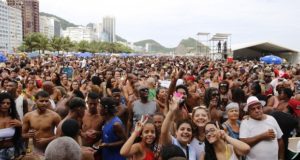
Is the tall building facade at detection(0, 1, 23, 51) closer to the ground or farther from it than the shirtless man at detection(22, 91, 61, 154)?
farther from it

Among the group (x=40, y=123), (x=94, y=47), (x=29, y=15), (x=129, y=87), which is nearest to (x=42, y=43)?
(x=94, y=47)

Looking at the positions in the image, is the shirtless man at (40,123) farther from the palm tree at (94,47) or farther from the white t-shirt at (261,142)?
the palm tree at (94,47)

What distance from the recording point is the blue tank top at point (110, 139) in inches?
184

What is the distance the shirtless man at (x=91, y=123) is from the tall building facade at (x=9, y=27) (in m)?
155

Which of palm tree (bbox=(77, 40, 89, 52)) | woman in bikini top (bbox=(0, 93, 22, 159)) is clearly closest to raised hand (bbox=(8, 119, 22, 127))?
woman in bikini top (bbox=(0, 93, 22, 159))

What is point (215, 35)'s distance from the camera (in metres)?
40.5

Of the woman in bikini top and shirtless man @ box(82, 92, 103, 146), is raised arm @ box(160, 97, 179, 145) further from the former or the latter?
the woman in bikini top

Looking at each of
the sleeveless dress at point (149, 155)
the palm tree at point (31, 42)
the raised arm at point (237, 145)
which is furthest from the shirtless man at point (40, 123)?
the palm tree at point (31, 42)

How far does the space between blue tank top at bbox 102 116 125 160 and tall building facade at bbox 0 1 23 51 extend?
510ft

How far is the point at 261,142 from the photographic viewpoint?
4461 mm

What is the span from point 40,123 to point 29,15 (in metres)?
182

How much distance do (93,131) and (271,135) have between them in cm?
221

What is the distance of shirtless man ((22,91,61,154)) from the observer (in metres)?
4.90

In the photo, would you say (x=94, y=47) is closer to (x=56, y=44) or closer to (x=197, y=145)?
(x=56, y=44)
